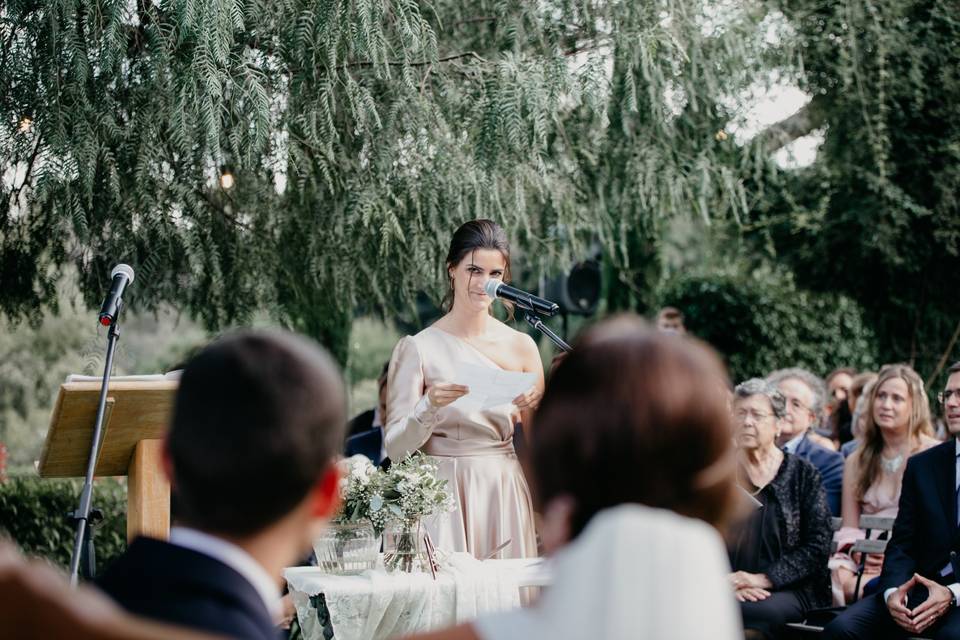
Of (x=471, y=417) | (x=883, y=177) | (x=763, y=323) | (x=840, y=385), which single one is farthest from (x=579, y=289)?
(x=471, y=417)

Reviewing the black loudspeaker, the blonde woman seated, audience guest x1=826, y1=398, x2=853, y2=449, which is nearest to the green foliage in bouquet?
the blonde woman seated

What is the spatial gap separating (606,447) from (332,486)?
44 centimetres

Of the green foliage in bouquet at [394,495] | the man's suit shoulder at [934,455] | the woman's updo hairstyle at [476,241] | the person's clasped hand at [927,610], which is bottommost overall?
the person's clasped hand at [927,610]

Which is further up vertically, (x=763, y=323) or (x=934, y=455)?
(x=763, y=323)

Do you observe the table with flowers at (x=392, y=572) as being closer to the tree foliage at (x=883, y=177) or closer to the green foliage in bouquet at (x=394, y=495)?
the green foliage in bouquet at (x=394, y=495)

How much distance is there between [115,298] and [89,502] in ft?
2.42

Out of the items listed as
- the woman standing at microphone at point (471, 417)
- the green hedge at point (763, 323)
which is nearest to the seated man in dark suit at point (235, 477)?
the woman standing at microphone at point (471, 417)

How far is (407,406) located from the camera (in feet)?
14.9

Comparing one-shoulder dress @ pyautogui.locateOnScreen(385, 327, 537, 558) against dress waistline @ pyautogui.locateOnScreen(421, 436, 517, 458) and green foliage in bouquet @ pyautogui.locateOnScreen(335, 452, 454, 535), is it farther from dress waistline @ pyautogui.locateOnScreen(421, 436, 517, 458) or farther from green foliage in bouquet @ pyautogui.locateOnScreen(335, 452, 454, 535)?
green foliage in bouquet @ pyautogui.locateOnScreen(335, 452, 454, 535)

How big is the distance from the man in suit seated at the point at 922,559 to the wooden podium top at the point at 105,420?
3.38m

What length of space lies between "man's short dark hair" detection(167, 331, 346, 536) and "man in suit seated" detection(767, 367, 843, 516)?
550 cm

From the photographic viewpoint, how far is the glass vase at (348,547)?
4.21 metres

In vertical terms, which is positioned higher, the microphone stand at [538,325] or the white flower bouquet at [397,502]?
the microphone stand at [538,325]

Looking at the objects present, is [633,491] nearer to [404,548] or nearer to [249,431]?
[249,431]
